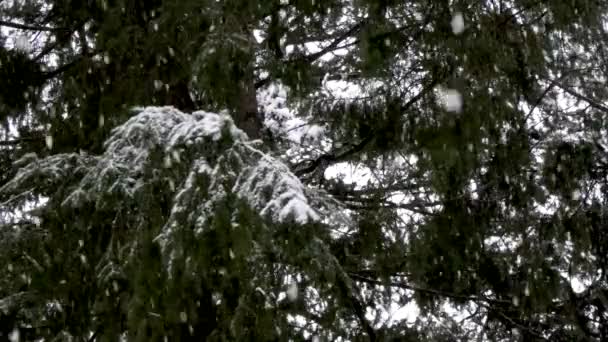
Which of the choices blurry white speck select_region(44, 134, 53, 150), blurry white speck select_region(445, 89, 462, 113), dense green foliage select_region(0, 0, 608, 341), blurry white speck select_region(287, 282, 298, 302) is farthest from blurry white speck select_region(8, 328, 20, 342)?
blurry white speck select_region(445, 89, 462, 113)

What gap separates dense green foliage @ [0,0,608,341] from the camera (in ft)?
11.2

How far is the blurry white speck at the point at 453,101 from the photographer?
4.19 m

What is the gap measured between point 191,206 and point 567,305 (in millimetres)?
4092

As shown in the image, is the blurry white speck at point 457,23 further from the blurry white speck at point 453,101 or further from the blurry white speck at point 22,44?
the blurry white speck at point 22,44

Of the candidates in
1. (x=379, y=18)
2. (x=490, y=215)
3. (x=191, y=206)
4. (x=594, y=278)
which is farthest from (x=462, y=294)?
(x=191, y=206)

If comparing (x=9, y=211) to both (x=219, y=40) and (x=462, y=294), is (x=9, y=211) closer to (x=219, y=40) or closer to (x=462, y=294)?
(x=219, y=40)

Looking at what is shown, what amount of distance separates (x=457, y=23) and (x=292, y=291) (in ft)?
6.25

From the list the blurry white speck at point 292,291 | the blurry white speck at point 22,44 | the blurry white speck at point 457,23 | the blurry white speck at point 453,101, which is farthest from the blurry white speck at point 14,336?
the blurry white speck at point 457,23

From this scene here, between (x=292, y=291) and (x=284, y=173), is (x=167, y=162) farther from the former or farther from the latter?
(x=292, y=291)

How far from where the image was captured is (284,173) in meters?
3.30

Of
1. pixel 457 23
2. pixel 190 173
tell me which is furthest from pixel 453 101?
pixel 190 173

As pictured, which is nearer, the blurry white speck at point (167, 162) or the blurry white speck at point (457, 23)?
the blurry white speck at point (167, 162)

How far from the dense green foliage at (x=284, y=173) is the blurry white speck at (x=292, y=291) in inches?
1.4

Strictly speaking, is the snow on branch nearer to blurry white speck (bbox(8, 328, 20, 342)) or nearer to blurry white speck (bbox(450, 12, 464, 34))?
blurry white speck (bbox(8, 328, 20, 342))
